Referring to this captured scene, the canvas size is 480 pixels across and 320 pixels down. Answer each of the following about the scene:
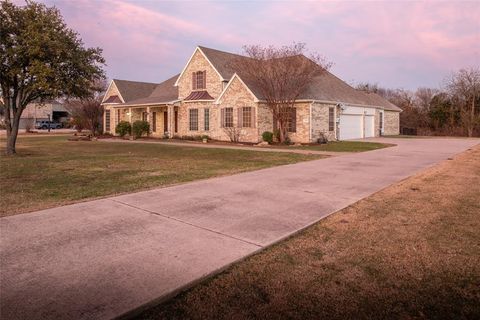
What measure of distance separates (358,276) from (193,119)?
88.0 feet

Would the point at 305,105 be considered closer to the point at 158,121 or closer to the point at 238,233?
the point at 158,121

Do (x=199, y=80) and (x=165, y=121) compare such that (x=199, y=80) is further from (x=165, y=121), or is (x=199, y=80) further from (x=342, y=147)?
(x=342, y=147)

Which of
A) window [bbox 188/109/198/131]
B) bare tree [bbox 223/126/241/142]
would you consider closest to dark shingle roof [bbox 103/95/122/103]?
window [bbox 188/109/198/131]

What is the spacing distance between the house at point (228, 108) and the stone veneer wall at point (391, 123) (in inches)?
4.4

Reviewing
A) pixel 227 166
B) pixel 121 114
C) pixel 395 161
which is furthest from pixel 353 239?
pixel 121 114

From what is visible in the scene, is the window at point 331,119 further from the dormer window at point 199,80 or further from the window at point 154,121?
the window at point 154,121

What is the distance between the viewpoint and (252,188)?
8.89 meters

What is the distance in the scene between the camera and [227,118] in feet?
88.9

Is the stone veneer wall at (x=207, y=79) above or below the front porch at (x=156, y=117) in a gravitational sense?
above

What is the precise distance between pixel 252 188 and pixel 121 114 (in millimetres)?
30384

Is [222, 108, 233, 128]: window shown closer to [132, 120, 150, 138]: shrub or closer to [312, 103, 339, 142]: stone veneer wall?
[312, 103, 339, 142]: stone veneer wall

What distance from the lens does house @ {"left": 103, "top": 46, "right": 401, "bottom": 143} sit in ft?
82.8

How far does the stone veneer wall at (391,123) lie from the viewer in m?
38.4

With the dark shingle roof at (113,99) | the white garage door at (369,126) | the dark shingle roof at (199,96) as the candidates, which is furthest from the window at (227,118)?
the dark shingle roof at (113,99)
